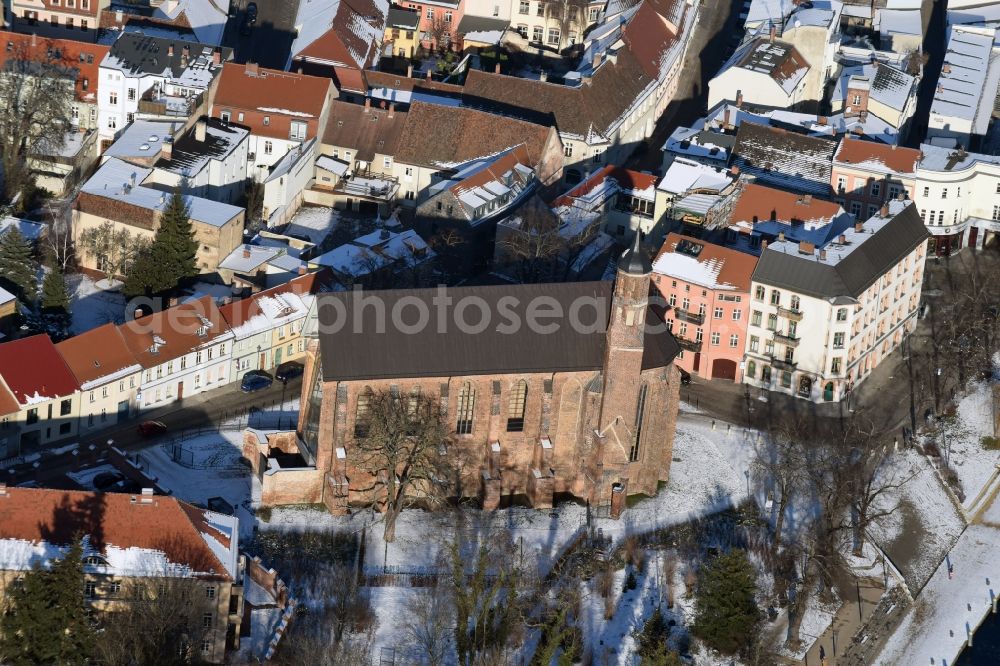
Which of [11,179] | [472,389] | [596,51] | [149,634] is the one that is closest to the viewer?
[149,634]

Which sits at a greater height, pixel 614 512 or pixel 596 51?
pixel 596 51

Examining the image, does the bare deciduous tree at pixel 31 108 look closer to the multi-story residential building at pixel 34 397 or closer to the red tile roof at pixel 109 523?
the multi-story residential building at pixel 34 397

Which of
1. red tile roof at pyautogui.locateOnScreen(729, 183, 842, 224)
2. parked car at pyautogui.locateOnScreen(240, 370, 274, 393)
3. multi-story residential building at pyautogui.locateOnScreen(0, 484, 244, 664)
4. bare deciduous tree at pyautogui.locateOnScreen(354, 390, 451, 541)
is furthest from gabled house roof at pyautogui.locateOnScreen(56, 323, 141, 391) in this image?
red tile roof at pyautogui.locateOnScreen(729, 183, 842, 224)

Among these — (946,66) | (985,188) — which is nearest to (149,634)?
(985,188)

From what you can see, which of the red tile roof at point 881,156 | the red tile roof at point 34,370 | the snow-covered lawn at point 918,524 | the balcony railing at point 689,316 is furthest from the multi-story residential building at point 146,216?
the snow-covered lawn at point 918,524

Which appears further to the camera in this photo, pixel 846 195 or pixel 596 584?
pixel 846 195

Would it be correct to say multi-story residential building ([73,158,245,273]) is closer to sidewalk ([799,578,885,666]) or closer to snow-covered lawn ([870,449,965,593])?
snow-covered lawn ([870,449,965,593])

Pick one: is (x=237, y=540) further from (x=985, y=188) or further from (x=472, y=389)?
(x=985, y=188)
